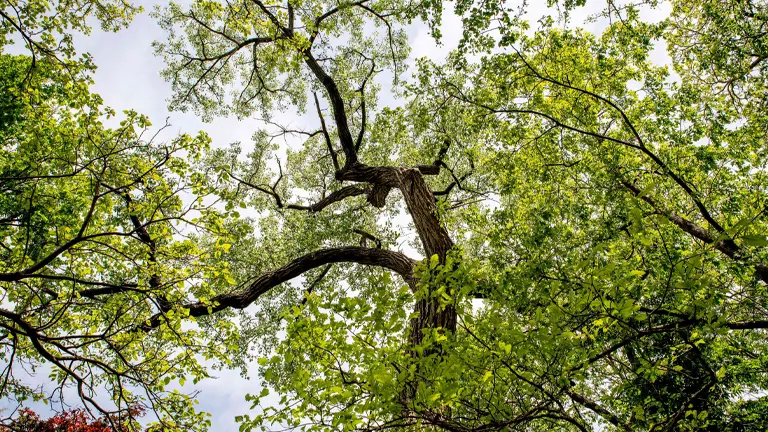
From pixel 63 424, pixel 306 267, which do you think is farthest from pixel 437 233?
pixel 63 424

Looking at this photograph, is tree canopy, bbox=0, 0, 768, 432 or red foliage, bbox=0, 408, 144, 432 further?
red foliage, bbox=0, 408, 144, 432

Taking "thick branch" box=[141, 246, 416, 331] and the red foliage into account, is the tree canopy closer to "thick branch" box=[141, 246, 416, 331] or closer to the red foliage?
→ "thick branch" box=[141, 246, 416, 331]

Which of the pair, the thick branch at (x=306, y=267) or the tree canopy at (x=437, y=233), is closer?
the tree canopy at (x=437, y=233)

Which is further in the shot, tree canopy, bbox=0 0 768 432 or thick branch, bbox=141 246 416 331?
thick branch, bbox=141 246 416 331

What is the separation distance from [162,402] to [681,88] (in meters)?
10.4

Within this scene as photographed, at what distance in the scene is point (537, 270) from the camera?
17.0 feet

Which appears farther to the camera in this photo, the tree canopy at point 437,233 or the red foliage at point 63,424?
the red foliage at point 63,424

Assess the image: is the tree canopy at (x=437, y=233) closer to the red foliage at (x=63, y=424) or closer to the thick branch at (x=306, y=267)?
the thick branch at (x=306, y=267)

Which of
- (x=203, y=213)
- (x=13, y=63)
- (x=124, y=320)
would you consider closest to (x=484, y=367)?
(x=203, y=213)

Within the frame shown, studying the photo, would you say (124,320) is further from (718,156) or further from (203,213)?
(718,156)

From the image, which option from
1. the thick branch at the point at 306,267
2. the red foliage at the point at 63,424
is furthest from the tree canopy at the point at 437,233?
the red foliage at the point at 63,424

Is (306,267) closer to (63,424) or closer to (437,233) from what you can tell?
(437,233)

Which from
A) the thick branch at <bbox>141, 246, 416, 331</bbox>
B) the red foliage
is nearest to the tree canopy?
the thick branch at <bbox>141, 246, 416, 331</bbox>

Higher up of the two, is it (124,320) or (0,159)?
(0,159)
